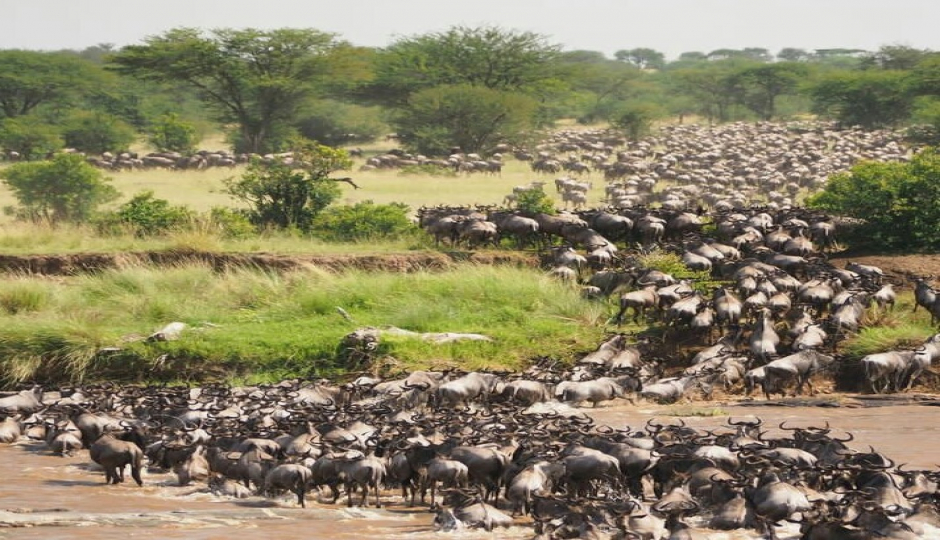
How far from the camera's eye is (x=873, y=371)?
57.9ft

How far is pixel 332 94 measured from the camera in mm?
68688

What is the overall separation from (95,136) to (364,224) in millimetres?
38738

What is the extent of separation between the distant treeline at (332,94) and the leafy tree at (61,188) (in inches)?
750

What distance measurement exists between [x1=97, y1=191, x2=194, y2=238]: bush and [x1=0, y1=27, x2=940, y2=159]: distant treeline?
2976cm

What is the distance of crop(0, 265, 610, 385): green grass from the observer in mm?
18719

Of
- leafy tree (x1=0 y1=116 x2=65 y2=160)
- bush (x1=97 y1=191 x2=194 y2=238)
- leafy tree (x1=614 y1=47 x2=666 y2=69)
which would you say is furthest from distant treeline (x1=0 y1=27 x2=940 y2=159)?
leafy tree (x1=614 y1=47 x2=666 y2=69)

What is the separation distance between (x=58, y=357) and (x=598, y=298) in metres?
8.48

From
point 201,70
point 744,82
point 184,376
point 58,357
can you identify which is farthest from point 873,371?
point 744,82

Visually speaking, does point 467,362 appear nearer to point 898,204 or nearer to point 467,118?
point 898,204

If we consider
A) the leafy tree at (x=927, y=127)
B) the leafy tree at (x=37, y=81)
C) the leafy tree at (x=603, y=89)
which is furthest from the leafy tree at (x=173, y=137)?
the leafy tree at (x=927, y=127)

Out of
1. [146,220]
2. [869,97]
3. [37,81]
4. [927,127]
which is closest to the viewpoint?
[146,220]

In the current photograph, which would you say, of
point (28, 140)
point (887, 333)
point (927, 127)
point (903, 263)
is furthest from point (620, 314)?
point (927, 127)

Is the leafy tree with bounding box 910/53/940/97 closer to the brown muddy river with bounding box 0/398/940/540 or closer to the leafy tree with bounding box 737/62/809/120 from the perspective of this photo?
the leafy tree with bounding box 737/62/809/120

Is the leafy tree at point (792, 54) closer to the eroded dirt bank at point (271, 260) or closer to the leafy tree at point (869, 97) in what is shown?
the leafy tree at point (869, 97)
